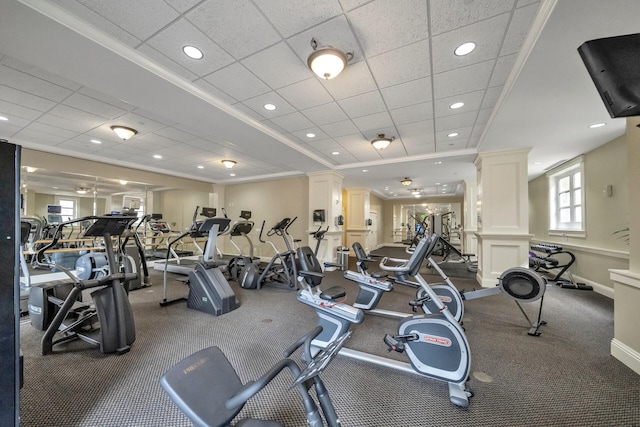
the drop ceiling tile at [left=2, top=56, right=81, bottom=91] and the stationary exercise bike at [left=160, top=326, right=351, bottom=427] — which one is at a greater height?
the drop ceiling tile at [left=2, top=56, right=81, bottom=91]

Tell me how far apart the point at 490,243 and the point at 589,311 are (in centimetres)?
166

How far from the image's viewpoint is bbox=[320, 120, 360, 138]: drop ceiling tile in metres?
4.00

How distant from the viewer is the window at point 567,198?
5.22 meters

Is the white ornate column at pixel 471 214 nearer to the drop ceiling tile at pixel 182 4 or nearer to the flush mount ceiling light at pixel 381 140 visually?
the flush mount ceiling light at pixel 381 140

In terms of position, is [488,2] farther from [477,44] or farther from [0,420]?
[0,420]

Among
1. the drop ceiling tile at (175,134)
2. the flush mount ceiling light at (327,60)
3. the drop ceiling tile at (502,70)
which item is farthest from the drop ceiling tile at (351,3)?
the drop ceiling tile at (175,134)

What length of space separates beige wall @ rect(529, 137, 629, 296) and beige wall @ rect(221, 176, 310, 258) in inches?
252

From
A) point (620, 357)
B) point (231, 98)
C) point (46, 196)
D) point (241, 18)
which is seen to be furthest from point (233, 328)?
point (46, 196)

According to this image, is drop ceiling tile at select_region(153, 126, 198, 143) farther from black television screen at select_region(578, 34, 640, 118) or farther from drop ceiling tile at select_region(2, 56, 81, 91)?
black television screen at select_region(578, 34, 640, 118)

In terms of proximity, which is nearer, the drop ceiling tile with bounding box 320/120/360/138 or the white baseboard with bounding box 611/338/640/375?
the white baseboard with bounding box 611/338/640/375

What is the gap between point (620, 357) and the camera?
86.2 inches

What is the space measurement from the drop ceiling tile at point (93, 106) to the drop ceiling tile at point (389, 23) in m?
3.60

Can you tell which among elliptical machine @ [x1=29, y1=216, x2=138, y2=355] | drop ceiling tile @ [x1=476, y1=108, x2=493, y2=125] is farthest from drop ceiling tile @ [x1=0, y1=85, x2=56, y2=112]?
drop ceiling tile @ [x1=476, y1=108, x2=493, y2=125]

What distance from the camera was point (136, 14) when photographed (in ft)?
6.25
